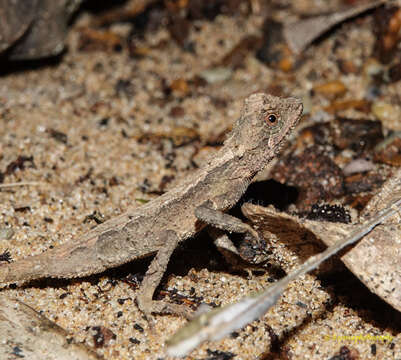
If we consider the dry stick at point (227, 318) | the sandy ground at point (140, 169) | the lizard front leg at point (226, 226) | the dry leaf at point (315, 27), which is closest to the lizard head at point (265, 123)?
the lizard front leg at point (226, 226)

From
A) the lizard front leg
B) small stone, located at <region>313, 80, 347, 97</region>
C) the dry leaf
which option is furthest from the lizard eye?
the dry leaf

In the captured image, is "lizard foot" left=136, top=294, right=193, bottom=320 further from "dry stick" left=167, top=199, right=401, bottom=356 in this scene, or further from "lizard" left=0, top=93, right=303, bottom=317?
"dry stick" left=167, top=199, right=401, bottom=356

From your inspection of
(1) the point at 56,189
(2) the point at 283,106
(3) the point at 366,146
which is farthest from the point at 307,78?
(1) the point at 56,189

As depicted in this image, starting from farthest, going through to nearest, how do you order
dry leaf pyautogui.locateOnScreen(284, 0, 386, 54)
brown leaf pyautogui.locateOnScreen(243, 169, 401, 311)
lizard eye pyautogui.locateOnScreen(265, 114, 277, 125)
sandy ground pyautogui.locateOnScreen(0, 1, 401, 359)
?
dry leaf pyautogui.locateOnScreen(284, 0, 386, 54) < lizard eye pyautogui.locateOnScreen(265, 114, 277, 125) < sandy ground pyautogui.locateOnScreen(0, 1, 401, 359) < brown leaf pyautogui.locateOnScreen(243, 169, 401, 311)

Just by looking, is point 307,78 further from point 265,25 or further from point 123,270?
point 123,270

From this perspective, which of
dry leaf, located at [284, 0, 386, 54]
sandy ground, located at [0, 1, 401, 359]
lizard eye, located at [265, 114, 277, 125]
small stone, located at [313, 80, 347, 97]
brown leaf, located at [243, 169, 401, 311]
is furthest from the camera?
dry leaf, located at [284, 0, 386, 54]

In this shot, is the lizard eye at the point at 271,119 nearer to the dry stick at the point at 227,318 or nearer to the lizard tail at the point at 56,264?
the dry stick at the point at 227,318

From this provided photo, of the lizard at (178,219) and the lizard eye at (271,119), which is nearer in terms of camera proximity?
the lizard at (178,219)
